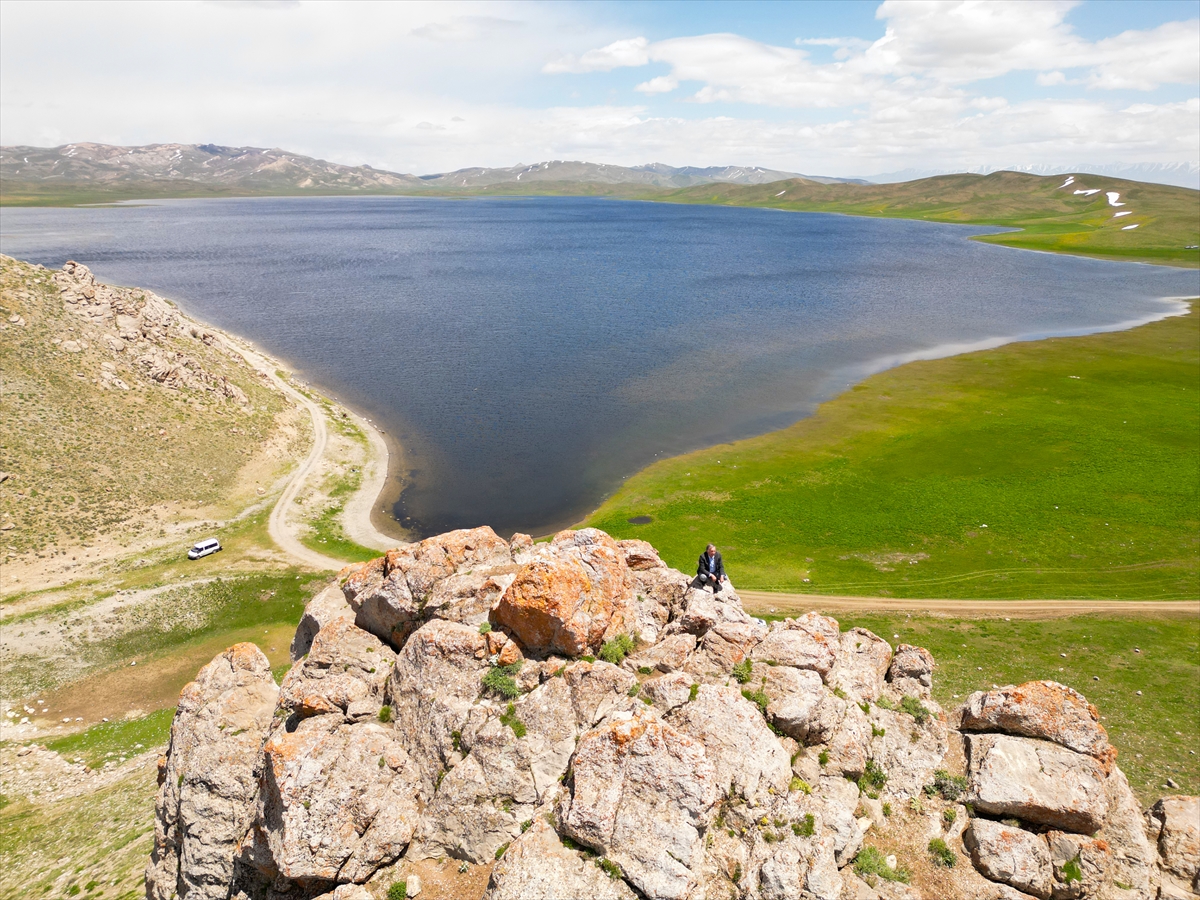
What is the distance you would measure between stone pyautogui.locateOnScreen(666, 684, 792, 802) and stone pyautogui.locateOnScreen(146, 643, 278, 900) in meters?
15.8

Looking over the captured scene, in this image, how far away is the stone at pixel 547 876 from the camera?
1689 centimetres

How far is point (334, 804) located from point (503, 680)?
6.16 meters

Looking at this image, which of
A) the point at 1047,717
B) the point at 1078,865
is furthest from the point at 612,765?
the point at 1047,717

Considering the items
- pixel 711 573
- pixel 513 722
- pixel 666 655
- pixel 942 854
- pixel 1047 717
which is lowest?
pixel 942 854

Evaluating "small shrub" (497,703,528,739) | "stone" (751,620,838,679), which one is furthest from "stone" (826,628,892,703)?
"small shrub" (497,703,528,739)

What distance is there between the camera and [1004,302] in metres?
160

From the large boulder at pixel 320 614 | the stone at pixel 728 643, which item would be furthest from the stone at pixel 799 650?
the large boulder at pixel 320 614

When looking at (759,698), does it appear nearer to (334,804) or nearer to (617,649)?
(617,649)

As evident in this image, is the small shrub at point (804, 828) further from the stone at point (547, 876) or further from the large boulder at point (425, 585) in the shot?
the large boulder at point (425, 585)

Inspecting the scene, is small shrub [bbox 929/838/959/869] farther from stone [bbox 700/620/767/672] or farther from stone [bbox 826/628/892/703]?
stone [bbox 700/620/767/672]

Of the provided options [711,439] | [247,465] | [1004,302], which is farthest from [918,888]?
[1004,302]

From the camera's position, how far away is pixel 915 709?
2339 cm

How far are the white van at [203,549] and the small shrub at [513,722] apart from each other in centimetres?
4965

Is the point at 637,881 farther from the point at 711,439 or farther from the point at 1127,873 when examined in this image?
the point at 711,439
